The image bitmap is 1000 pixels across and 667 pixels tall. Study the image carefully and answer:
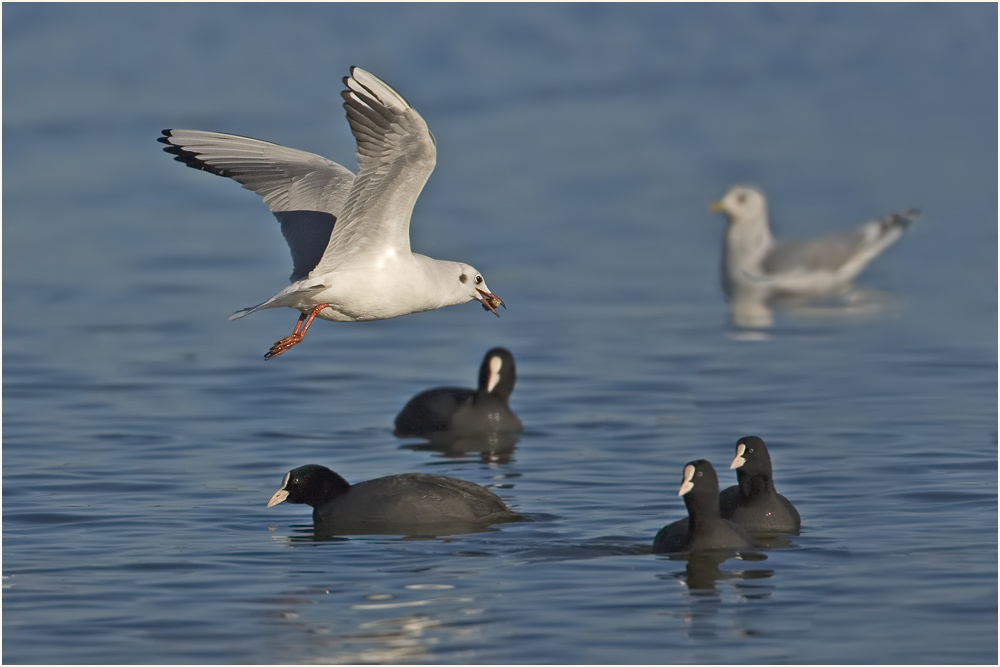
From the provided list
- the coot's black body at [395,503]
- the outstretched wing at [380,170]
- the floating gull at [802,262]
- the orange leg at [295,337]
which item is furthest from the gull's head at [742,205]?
the orange leg at [295,337]

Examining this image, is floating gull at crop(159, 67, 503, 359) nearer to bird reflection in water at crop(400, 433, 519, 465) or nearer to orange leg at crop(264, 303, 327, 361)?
orange leg at crop(264, 303, 327, 361)

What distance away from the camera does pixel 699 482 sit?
10555 millimetres

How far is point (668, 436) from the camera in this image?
47.5 feet

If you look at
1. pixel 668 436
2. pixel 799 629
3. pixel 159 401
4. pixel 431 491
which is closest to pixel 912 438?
pixel 668 436

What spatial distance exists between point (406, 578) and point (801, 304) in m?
11.8

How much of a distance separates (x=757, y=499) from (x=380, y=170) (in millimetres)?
3104

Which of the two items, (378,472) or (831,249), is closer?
(378,472)

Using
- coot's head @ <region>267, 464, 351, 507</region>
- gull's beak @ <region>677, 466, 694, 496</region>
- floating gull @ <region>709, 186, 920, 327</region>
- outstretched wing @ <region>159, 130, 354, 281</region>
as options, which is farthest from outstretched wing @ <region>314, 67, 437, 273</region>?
floating gull @ <region>709, 186, 920, 327</region>

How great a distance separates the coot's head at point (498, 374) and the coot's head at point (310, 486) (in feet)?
11.4

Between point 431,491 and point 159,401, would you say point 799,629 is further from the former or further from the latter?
point 159,401

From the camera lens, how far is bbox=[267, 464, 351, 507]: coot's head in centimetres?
1186

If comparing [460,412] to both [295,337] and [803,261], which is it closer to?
[295,337]

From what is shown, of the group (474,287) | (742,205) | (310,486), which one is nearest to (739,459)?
(474,287)

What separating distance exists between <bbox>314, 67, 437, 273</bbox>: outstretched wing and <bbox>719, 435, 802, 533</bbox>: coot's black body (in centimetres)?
247
